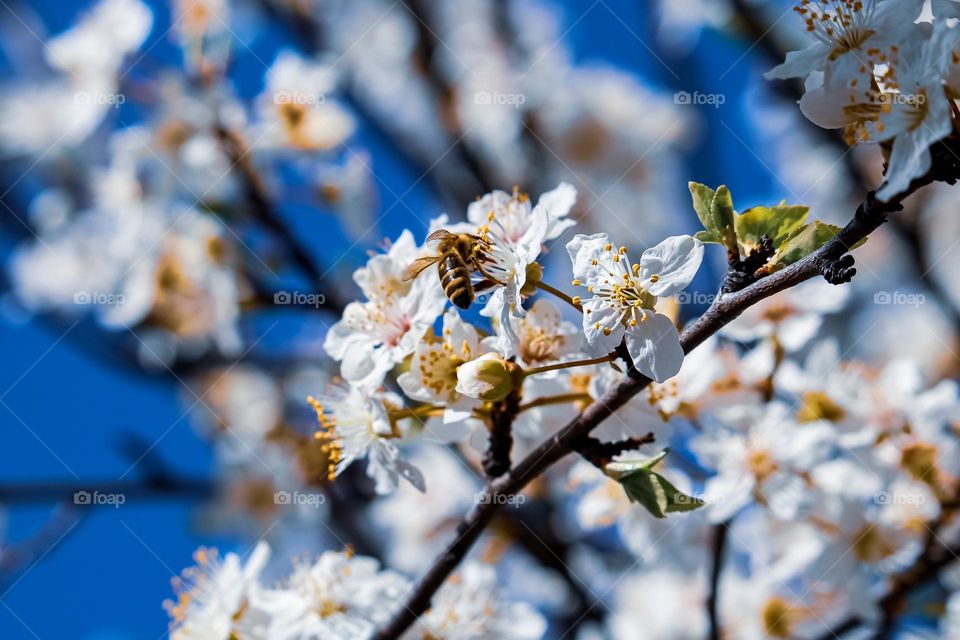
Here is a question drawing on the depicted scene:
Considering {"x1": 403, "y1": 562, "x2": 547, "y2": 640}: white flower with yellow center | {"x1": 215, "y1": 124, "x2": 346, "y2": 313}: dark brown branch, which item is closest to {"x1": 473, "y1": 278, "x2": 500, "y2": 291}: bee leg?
{"x1": 403, "y1": 562, "x2": 547, "y2": 640}: white flower with yellow center

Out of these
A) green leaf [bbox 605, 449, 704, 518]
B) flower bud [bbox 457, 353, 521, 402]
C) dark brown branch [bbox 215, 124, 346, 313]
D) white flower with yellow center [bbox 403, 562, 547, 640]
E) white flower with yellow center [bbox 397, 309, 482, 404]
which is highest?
dark brown branch [bbox 215, 124, 346, 313]

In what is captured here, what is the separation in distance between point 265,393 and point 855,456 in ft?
8.46

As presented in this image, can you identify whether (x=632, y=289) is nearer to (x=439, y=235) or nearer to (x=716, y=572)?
(x=439, y=235)

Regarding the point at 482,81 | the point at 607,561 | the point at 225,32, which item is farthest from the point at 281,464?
the point at 482,81

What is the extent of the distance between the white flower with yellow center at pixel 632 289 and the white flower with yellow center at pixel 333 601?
0.71 metres

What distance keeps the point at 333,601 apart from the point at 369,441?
38cm

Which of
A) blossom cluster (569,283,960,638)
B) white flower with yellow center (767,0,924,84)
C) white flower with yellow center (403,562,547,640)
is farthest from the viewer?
blossom cluster (569,283,960,638)

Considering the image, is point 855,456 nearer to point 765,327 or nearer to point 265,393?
point 765,327

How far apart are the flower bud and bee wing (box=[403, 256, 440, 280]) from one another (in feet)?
0.65

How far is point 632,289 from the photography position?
3.91 ft

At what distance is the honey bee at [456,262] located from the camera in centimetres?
124

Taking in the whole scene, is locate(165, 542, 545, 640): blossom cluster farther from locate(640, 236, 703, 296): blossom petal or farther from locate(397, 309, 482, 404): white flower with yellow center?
locate(640, 236, 703, 296): blossom petal

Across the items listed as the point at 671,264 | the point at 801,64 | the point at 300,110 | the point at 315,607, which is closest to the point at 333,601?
the point at 315,607

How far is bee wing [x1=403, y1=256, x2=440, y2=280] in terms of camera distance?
1.31 meters
